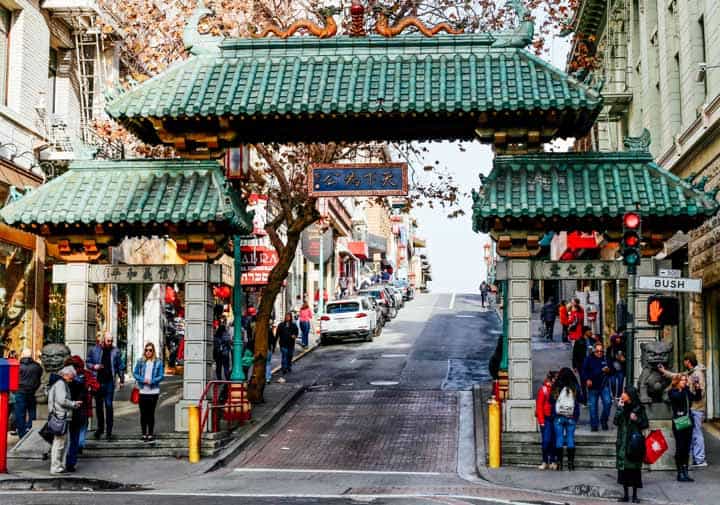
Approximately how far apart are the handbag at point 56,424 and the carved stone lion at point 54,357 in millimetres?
1194

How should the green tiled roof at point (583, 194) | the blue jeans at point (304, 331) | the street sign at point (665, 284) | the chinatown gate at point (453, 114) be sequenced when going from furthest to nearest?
the blue jeans at point (304, 331) < the chinatown gate at point (453, 114) < the green tiled roof at point (583, 194) < the street sign at point (665, 284)

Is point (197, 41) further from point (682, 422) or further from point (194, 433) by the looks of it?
point (682, 422)

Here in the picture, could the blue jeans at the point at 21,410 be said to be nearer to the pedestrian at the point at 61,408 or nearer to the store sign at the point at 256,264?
the pedestrian at the point at 61,408

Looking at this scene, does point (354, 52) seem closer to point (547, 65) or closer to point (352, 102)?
point (352, 102)

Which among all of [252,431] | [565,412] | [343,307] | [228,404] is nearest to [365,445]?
[252,431]

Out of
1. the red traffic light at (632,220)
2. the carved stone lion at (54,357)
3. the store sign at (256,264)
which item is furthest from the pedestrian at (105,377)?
the store sign at (256,264)

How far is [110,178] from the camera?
18625 millimetres

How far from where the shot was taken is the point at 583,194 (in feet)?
56.9

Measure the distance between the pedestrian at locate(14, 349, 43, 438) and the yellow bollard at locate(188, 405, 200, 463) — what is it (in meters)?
3.66

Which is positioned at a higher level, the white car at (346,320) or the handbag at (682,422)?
the white car at (346,320)

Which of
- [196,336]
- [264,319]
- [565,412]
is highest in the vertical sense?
[264,319]

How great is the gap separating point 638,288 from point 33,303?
15.7m

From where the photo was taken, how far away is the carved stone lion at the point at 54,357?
1670cm

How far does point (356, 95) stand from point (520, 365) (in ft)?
19.4
